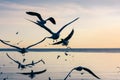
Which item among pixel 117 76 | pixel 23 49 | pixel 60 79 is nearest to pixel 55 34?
pixel 23 49

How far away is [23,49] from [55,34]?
331 cm

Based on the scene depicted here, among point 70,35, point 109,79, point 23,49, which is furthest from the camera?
point 109,79

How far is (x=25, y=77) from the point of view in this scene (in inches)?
1204

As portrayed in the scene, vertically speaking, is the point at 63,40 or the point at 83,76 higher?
the point at 63,40

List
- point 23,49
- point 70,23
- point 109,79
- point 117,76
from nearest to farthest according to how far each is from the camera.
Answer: point 70,23, point 23,49, point 109,79, point 117,76

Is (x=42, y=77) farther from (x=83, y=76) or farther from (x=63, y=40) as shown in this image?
(x=63, y=40)

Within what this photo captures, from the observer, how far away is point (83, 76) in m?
32.1

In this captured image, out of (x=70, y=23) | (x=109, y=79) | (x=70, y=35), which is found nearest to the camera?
(x=70, y=23)

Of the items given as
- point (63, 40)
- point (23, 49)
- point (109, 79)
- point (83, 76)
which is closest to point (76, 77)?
point (83, 76)

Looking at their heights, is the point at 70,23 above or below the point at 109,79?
above

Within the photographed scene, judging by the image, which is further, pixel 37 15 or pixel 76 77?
pixel 76 77

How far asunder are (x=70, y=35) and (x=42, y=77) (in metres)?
12.3

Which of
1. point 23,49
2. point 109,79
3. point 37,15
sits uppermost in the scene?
point 37,15

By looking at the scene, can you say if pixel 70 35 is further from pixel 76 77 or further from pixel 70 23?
pixel 76 77
